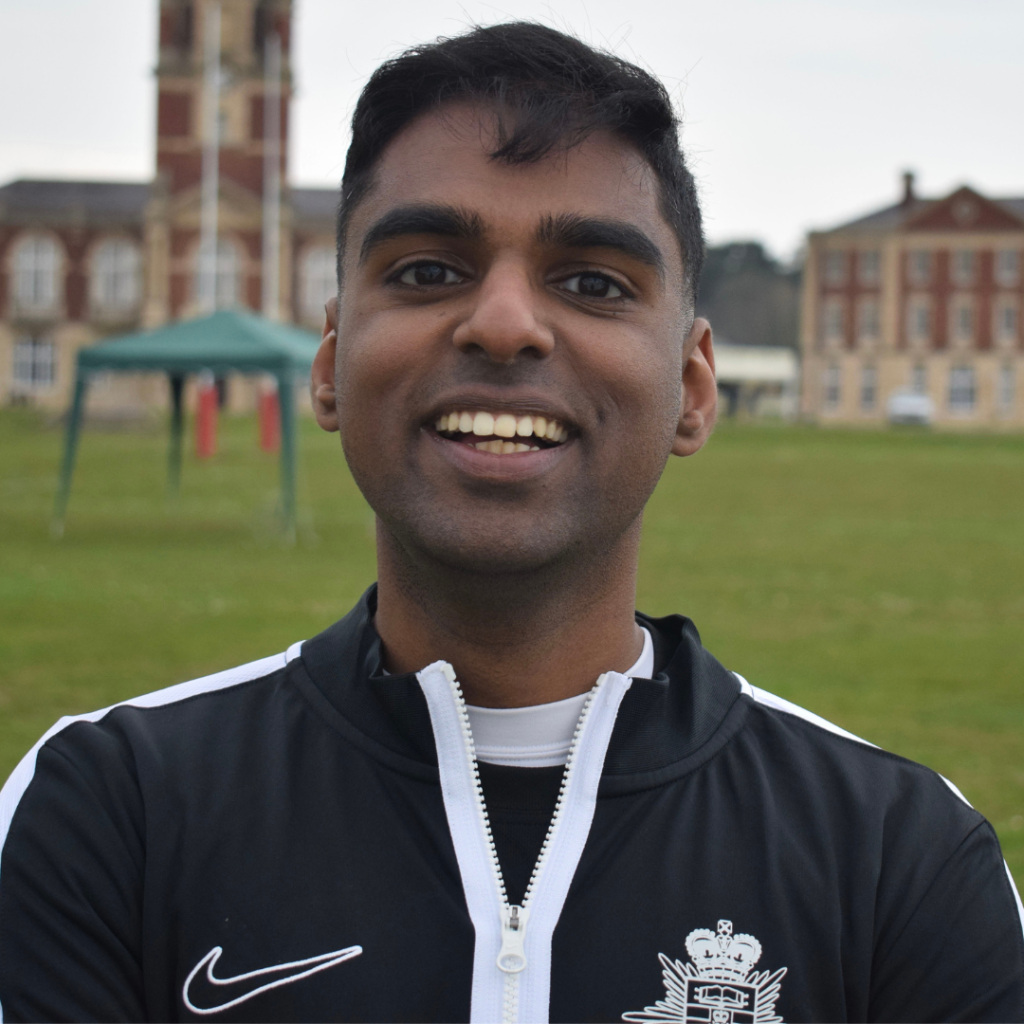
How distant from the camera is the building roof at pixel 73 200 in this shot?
206 ft

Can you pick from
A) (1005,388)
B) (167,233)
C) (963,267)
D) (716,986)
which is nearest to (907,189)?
(963,267)

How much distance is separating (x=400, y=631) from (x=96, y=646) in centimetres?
702

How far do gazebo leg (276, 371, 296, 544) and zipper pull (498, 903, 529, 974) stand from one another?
13.5m

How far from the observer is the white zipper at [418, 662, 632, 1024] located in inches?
66.6

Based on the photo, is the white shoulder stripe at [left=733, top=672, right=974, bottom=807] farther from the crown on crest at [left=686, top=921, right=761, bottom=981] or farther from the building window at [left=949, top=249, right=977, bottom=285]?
the building window at [left=949, top=249, right=977, bottom=285]

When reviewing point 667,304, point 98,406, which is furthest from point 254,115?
point 667,304

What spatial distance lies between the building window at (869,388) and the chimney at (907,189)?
31.6 ft

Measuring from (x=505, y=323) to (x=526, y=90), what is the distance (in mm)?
382

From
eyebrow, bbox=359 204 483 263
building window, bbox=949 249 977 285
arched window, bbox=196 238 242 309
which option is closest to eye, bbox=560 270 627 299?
eyebrow, bbox=359 204 483 263

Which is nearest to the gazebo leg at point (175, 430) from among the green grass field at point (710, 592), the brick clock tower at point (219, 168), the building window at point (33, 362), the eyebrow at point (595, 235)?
the green grass field at point (710, 592)

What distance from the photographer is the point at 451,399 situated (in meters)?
1.79

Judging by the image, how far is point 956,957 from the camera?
1.73 m

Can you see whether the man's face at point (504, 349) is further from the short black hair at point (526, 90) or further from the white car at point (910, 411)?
the white car at point (910, 411)

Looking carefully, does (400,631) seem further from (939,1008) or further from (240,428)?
(240,428)
